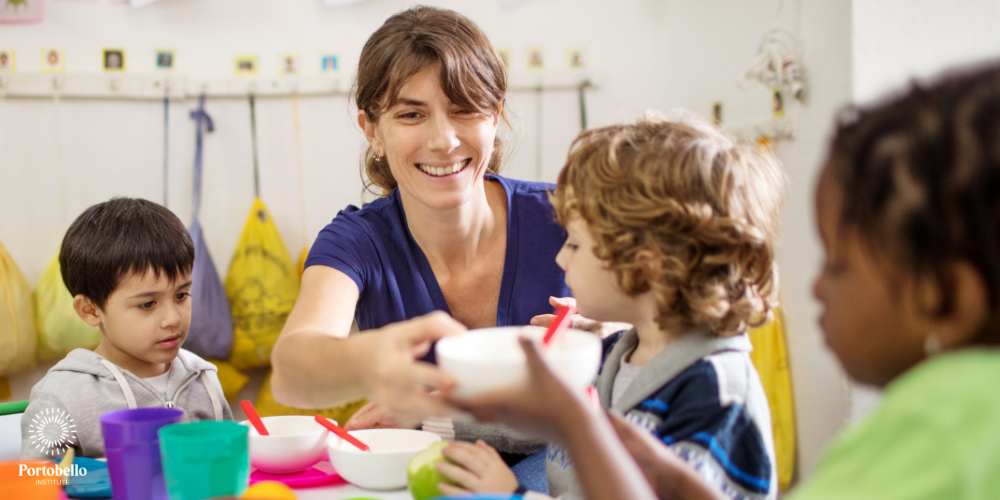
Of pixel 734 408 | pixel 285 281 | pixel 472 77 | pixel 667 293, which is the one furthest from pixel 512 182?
pixel 285 281

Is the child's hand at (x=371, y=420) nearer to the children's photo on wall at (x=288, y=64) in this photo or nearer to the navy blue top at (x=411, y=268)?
the navy blue top at (x=411, y=268)

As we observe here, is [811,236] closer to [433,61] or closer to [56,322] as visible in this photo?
[433,61]

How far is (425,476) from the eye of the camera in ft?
2.74

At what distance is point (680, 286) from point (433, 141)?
579mm

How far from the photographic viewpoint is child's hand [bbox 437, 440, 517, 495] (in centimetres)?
82

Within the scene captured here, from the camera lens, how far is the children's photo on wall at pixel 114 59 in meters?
2.40

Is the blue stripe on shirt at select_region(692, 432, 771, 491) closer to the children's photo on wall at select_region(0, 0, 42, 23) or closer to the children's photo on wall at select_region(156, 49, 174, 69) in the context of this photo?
the children's photo on wall at select_region(156, 49, 174, 69)

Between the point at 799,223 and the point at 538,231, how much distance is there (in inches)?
41.4

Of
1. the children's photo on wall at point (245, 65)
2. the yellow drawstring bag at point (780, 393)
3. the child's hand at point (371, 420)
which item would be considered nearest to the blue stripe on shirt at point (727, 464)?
the child's hand at point (371, 420)

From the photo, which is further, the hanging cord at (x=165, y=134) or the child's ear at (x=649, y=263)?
the hanging cord at (x=165, y=134)

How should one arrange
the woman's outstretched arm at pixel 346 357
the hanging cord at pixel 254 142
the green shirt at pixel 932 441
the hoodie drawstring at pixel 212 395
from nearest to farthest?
the green shirt at pixel 932 441 < the woman's outstretched arm at pixel 346 357 < the hoodie drawstring at pixel 212 395 < the hanging cord at pixel 254 142

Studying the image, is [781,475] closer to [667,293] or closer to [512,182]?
[512,182]

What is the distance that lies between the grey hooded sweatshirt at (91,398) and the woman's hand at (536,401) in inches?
35.0

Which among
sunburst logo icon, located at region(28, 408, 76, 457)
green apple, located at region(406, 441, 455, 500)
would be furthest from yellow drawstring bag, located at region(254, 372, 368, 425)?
green apple, located at region(406, 441, 455, 500)
